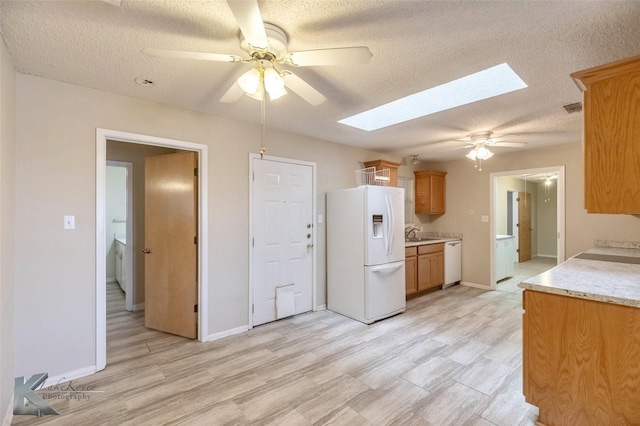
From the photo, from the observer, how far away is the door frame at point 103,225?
2447mm

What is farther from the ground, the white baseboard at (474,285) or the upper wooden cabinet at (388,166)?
the upper wooden cabinet at (388,166)

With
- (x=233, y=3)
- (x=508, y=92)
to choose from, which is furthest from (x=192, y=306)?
(x=508, y=92)

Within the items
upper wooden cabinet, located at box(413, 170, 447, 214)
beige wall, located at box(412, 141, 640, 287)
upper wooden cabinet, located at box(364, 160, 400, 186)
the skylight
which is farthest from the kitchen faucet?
the skylight

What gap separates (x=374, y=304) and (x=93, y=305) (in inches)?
111

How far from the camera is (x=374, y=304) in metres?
3.53

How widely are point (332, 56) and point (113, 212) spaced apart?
6.01m

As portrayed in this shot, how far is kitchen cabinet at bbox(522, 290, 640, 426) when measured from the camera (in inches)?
57.6

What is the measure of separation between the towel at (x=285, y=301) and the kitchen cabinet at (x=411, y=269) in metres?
1.71

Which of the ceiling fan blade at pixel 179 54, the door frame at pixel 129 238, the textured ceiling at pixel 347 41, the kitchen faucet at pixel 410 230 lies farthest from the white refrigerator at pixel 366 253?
the door frame at pixel 129 238

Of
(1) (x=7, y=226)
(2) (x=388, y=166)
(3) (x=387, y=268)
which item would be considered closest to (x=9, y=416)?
Answer: (1) (x=7, y=226)

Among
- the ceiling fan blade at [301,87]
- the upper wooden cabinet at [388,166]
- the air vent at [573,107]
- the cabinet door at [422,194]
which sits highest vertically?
the air vent at [573,107]

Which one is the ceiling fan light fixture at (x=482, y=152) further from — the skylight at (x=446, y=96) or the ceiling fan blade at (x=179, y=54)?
the ceiling fan blade at (x=179, y=54)

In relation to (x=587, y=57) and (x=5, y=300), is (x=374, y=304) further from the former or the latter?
(x=5, y=300)

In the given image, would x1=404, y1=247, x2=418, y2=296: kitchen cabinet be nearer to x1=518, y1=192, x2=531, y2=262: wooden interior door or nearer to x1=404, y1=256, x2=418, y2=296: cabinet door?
x1=404, y1=256, x2=418, y2=296: cabinet door
